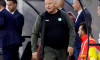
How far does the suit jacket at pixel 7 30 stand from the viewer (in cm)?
1027

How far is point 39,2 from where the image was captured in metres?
13.1

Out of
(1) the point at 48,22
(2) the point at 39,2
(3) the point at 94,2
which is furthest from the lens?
(2) the point at 39,2

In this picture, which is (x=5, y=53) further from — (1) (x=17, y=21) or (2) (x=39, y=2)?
(2) (x=39, y=2)

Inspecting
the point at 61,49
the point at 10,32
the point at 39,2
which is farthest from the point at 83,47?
the point at 39,2

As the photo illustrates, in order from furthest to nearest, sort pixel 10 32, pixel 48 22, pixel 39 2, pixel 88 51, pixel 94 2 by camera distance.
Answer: pixel 39 2, pixel 94 2, pixel 10 32, pixel 48 22, pixel 88 51

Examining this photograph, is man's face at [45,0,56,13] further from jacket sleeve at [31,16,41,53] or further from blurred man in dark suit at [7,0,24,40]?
blurred man in dark suit at [7,0,24,40]

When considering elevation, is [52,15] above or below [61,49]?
above

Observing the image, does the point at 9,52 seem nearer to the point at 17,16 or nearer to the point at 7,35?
the point at 7,35

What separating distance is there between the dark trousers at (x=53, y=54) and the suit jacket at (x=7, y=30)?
1411 millimetres

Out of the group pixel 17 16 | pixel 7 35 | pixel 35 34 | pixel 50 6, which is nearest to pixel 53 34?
pixel 35 34

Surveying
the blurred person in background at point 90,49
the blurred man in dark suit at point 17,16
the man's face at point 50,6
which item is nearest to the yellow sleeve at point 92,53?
the blurred person in background at point 90,49

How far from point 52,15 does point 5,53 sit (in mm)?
1772

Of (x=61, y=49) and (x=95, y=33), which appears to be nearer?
(x=61, y=49)

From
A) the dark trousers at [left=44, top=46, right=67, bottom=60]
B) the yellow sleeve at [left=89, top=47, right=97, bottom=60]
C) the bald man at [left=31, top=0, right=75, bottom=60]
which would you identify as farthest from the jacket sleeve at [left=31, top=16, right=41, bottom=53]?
the yellow sleeve at [left=89, top=47, right=97, bottom=60]
